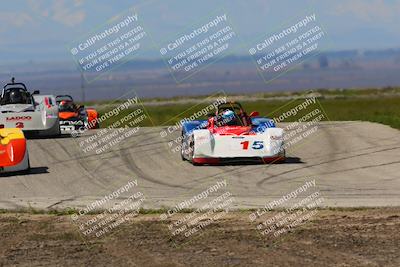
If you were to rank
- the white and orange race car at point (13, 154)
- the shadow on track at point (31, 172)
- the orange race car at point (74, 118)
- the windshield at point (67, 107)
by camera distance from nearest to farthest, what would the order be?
the white and orange race car at point (13, 154)
the shadow on track at point (31, 172)
the orange race car at point (74, 118)
the windshield at point (67, 107)

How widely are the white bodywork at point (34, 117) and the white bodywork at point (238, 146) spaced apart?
8.80 metres

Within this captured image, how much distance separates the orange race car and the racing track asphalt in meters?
6.52

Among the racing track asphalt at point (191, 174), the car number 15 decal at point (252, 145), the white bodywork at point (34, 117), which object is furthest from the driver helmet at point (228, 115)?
the white bodywork at point (34, 117)

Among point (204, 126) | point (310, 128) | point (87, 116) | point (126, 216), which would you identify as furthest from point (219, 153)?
point (87, 116)

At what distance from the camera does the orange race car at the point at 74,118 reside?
33.2m

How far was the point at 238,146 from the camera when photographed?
20469 mm

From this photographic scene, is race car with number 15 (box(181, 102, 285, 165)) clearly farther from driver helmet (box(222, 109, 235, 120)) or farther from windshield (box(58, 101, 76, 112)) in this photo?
windshield (box(58, 101, 76, 112))

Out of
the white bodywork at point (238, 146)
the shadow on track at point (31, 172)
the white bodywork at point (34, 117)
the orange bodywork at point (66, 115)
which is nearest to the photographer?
the shadow on track at point (31, 172)

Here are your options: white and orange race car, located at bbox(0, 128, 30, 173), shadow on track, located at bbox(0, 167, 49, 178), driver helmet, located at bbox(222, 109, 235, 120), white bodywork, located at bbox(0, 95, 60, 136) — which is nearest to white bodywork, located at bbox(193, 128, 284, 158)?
driver helmet, located at bbox(222, 109, 235, 120)

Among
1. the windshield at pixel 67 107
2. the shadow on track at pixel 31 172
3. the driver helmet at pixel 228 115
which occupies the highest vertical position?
the windshield at pixel 67 107

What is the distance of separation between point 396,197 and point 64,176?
7374mm

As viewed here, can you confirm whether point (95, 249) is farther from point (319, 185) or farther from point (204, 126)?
point (204, 126)

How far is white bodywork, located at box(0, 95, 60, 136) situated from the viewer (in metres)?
27.5

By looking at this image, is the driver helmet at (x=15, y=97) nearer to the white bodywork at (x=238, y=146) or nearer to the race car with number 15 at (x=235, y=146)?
the race car with number 15 at (x=235, y=146)
